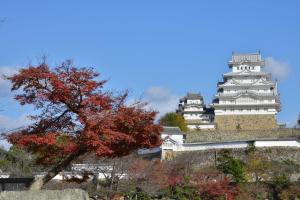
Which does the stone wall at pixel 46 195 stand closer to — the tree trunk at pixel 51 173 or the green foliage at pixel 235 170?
the tree trunk at pixel 51 173

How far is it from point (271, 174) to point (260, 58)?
23.1 m

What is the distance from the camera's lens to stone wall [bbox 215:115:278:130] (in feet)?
160

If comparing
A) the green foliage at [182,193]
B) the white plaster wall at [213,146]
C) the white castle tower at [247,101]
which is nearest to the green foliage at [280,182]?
the green foliage at [182,193]

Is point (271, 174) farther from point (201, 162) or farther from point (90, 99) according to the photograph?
point (90, 99)

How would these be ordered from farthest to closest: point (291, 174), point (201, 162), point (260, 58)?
point (260, 58) < point (201, 162) < point (291, 174)

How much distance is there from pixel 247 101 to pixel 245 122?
192 centimetres

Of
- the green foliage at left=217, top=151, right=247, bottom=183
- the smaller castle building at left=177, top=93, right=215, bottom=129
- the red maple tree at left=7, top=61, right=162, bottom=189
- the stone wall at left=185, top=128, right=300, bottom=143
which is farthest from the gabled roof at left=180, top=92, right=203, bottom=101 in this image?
the red maple tree at left=7, top=61, right=162, bottom=189

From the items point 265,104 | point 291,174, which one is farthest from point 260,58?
point 291,174

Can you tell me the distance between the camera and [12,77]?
10250 millimetres

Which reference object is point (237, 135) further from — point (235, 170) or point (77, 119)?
point (77, 119)

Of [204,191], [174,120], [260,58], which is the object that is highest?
[260,58]

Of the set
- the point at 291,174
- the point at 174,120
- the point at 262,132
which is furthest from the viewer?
the point at 174,120

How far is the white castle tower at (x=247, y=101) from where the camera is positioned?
49.3m

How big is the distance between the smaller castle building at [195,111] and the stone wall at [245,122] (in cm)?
140
